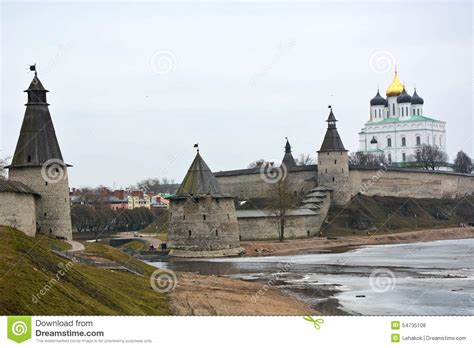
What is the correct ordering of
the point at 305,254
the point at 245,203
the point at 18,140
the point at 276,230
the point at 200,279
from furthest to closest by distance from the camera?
the point at 245,203 → the point at 276,230 → the point at 305,254 → the point at 18,140 → the point at 200,279

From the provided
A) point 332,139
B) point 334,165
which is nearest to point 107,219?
point 334,165

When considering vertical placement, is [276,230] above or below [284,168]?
below

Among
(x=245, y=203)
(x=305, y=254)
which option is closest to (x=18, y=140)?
(x=305, y=254)

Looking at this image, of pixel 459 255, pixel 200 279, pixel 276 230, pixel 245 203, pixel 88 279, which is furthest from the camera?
pixel 245 203

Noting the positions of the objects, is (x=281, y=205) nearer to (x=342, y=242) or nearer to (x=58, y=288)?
(x=342, y=242)

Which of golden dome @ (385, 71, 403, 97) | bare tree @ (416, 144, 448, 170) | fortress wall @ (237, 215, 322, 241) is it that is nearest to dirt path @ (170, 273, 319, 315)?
fortress wall @ (237, 215, 322, 241)
